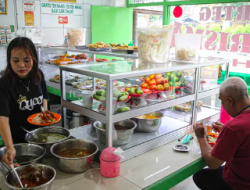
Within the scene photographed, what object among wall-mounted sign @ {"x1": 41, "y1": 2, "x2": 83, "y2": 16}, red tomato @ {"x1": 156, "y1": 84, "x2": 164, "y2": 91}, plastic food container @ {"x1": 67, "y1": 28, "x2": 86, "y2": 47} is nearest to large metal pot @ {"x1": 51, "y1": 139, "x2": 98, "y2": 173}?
red tomato @ {"x1": 156, "y1": 84, "x2": 164, "y2": 91}

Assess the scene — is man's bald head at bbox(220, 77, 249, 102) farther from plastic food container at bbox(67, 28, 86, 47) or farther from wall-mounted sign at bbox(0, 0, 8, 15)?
wall-mounted sign at bbox(0, 0, 8, 15)

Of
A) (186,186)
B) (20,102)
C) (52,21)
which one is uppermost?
(52,21)

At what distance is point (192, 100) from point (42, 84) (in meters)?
1.41

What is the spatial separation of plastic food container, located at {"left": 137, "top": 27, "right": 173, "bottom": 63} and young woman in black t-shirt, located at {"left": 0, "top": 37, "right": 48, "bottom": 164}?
37.3 inches

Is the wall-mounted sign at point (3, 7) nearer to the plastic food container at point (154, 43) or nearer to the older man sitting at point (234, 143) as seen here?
the plastic food container at point (154, 43)

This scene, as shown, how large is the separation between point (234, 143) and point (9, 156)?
1.45m

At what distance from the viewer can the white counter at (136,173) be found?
5.10ft

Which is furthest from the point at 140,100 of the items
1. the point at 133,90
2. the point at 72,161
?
the point at 72,161

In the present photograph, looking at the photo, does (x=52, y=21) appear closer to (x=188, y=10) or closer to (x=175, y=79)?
(x=188, y=10)

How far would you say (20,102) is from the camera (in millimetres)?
2061

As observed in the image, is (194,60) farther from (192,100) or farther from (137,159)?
(137,159)

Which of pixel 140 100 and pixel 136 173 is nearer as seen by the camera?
pixel 136 173

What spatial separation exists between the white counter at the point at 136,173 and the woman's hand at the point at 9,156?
13cm

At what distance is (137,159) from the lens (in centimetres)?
189
